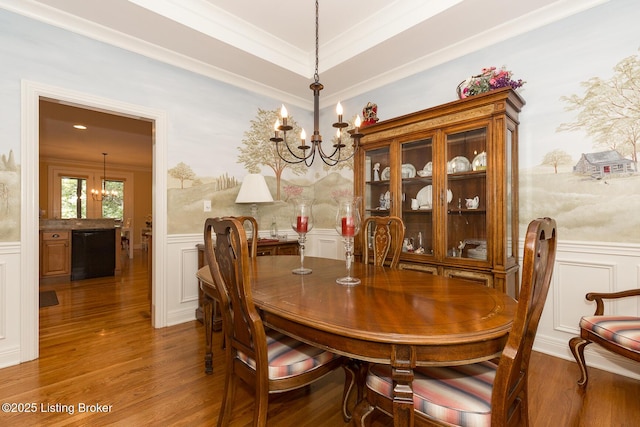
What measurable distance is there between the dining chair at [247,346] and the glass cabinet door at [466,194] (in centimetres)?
158

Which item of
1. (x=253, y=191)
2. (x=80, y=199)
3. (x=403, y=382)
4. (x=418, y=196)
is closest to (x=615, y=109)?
(x=418, y=196)

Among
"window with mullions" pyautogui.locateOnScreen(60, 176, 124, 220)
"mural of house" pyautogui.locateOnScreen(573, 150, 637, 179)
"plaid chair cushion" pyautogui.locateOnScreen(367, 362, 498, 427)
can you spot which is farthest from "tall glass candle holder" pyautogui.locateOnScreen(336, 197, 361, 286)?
"window with mullions" pyautogui.locateOnScreen(60, 176, 124, 220)

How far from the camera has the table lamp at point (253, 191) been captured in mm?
3389

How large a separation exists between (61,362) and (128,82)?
7.77 feet

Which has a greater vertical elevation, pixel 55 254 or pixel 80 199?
pixel 80 199

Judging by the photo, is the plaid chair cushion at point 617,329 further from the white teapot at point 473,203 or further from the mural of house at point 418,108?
the white teapot at point 473,203

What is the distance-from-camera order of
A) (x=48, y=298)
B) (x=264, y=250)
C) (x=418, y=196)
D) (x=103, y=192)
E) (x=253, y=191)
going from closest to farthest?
(x=418, y=196)
(x=264, y=250)
(x=253, y=191)
(x=48, y=298)
(x=103, y=192)

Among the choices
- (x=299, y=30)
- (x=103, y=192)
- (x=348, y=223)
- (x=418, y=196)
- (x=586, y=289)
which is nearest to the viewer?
(x=348, y=223)

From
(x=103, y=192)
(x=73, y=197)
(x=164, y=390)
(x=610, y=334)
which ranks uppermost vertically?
(x=103, y=192)

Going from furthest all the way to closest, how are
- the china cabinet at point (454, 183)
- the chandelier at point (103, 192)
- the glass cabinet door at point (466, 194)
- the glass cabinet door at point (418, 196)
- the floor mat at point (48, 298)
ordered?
the chandelier at point (103, 192)
the floor mat at point (48, 298)
the glass cabinet door at point (418, 196)
the glass cabinet door at point (466, 194)
the china cabinet at point (454, 183)

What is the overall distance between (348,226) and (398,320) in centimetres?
62

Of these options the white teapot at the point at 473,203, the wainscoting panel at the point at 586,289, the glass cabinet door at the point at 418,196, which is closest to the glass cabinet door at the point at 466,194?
the white teapot at the point at 473,203

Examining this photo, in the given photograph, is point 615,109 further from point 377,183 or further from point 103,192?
point 103,192

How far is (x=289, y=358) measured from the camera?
4.44 feet
